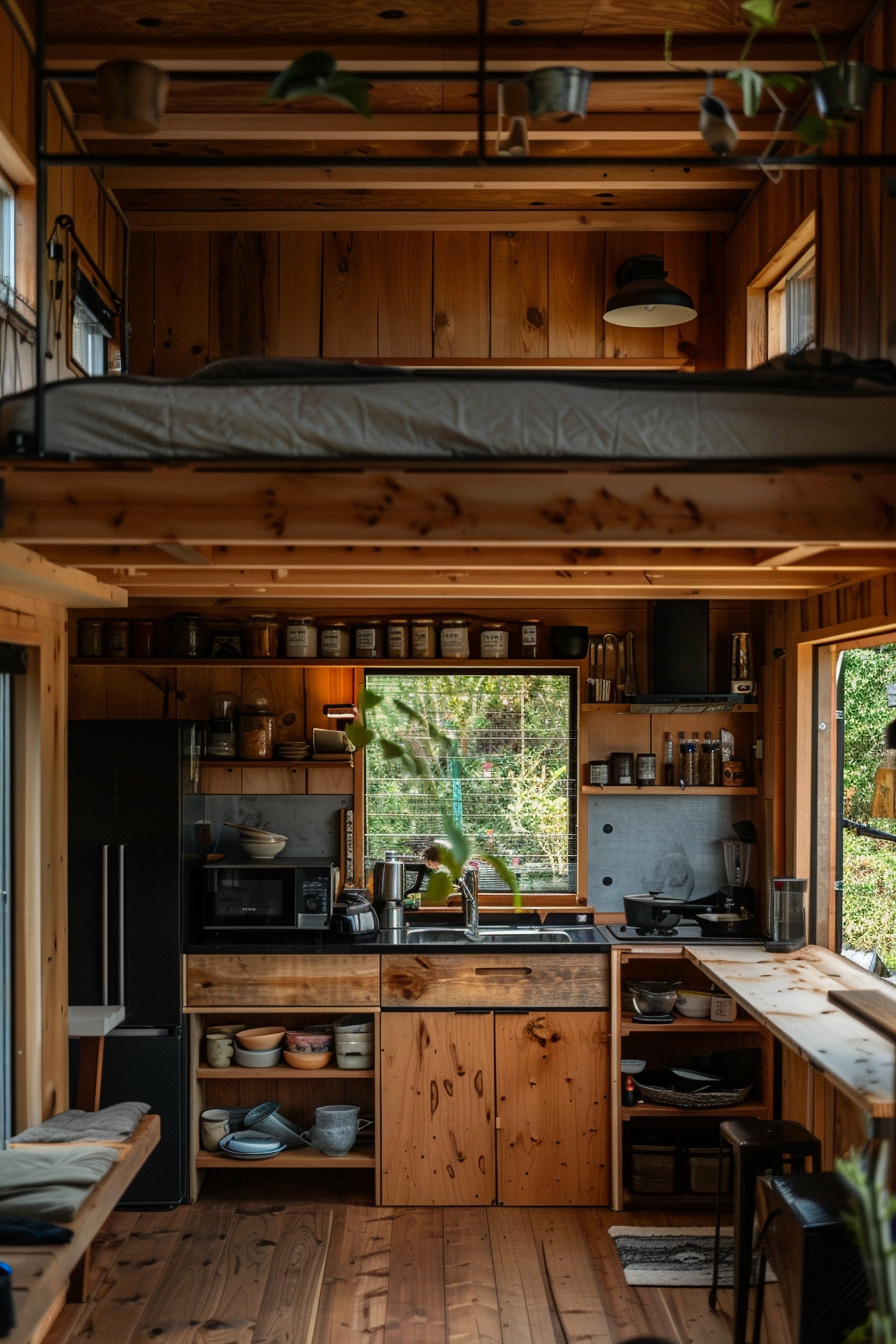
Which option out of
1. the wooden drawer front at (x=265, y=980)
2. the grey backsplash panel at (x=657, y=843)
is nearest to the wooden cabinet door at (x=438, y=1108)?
the wooden drawer front at (x=265, y=980)

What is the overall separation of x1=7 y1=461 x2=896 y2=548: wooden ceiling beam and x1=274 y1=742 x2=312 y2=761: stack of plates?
237 cm

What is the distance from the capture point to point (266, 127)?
4.03 m

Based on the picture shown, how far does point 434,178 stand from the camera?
423 centimetres

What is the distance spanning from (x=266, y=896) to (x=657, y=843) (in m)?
1.71

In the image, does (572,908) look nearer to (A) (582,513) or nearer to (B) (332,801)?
(B) (332,801)

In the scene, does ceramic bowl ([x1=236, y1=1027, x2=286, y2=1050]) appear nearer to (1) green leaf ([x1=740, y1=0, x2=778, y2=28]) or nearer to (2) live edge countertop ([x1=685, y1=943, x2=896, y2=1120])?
(2) live edge countertop ([x1=685, y1=943, x2=896, y2=1120])

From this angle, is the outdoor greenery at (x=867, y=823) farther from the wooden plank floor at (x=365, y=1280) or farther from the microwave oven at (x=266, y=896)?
the microwave oven at (x=266, y=896)

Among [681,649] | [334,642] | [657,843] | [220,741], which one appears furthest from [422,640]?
[657,843]

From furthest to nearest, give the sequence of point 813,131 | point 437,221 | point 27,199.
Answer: point 437,221 < point 27,199 < point 813,131

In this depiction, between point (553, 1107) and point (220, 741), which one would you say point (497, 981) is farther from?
point (220, 741)

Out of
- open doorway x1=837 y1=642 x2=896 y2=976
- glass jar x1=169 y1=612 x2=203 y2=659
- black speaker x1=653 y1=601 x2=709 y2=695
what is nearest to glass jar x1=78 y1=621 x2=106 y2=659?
glass jar x1=169 y1=612 x2=203 y2=659

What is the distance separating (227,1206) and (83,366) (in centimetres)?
322

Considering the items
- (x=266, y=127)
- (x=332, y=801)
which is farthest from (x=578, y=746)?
(x=266, y=127)

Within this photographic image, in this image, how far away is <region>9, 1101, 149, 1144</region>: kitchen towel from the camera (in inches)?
132
